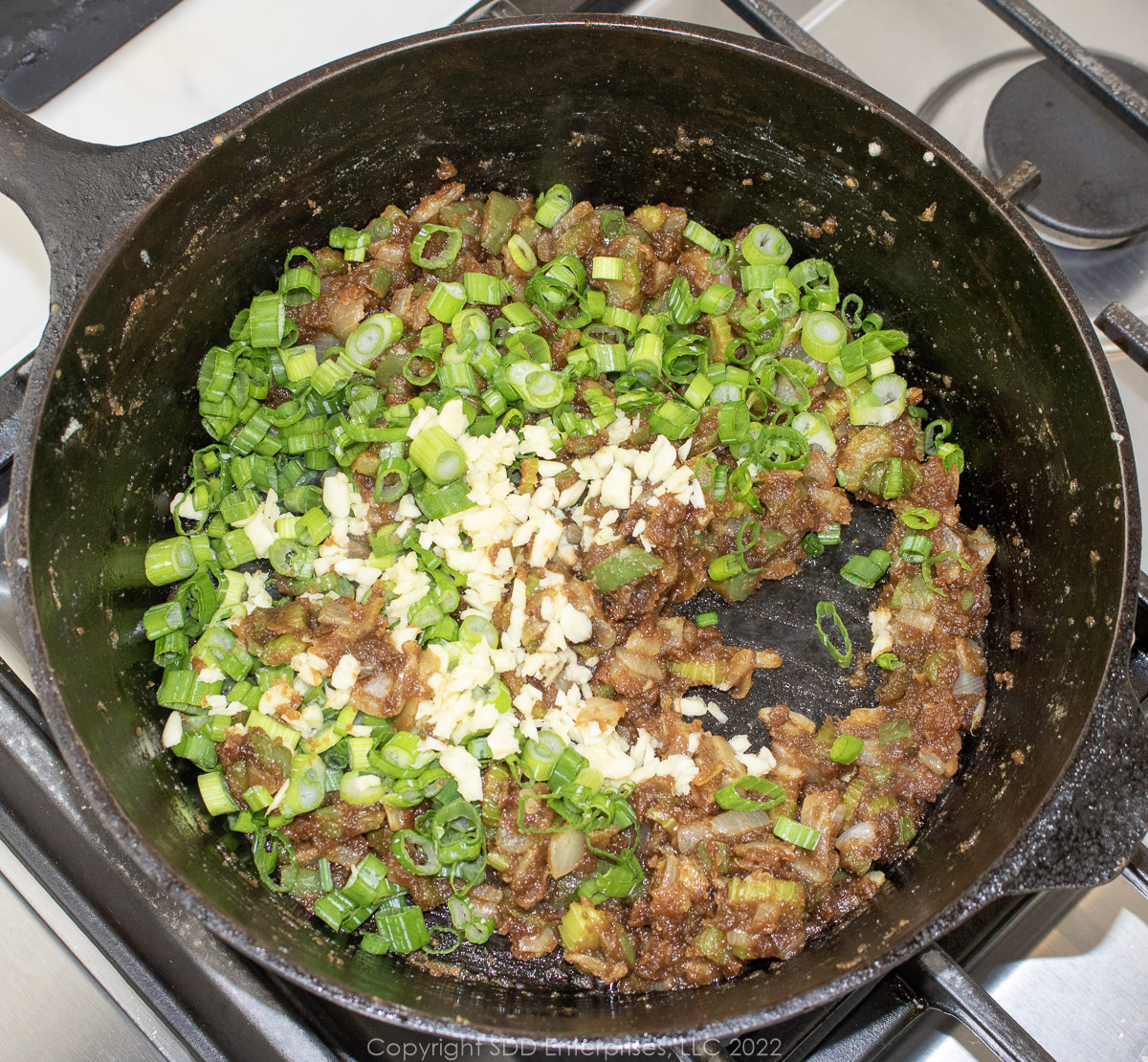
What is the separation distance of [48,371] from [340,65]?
1033mm

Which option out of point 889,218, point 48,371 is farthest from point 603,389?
point 48,371

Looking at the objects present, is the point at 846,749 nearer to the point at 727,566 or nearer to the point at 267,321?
the point at 727,566

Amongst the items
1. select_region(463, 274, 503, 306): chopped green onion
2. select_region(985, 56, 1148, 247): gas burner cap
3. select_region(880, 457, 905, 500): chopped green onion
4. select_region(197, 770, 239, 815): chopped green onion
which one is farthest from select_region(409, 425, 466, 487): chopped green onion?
select_region(985, 56, 1148, 247): gas burner cap

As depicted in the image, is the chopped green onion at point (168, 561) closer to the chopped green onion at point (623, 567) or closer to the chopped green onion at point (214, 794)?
the chopped green onion at point (214, 794)

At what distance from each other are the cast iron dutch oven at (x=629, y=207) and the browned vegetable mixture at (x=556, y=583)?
0.10 meters

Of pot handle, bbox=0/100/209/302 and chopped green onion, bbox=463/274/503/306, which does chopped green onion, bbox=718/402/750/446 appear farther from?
pot handle, bbox=0/100/209/302

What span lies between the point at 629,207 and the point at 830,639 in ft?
4.93

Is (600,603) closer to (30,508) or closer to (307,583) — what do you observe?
(307,583)

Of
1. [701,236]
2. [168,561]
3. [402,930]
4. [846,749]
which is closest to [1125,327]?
[701,236]

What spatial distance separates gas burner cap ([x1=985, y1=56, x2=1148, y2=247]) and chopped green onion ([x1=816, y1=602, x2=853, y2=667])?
1.39 meters

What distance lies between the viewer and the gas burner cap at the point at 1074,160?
281cm

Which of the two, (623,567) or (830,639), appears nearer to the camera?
(623,567)

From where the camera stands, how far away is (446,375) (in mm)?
2607

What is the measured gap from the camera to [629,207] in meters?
2.92
